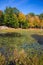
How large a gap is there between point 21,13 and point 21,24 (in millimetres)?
4827

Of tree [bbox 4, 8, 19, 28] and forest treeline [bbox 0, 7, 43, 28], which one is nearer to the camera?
tree [bbox 4, 8, 19, 28]

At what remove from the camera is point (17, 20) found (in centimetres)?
6900

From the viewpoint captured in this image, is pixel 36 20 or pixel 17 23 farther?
pixel 36 20

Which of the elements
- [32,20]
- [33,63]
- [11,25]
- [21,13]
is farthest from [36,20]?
[33,63]

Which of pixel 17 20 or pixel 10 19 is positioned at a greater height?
pixel 10 19

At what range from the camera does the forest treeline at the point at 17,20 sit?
68.1 m

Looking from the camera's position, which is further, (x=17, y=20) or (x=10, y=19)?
(x=17, y=20)

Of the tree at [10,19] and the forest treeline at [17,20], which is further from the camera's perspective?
the forest treeline at [17,20]

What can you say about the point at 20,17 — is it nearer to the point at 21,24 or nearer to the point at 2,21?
the point at 21,24

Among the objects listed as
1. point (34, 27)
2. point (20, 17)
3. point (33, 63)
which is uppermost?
point (33, 63)

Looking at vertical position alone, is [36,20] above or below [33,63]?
below

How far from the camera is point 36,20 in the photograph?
74.9 metres

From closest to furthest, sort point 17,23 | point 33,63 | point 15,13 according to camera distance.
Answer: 1. point 33,63
2. point 17,23
3. point 15,13

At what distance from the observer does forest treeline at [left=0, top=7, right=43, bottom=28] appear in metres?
68.1
